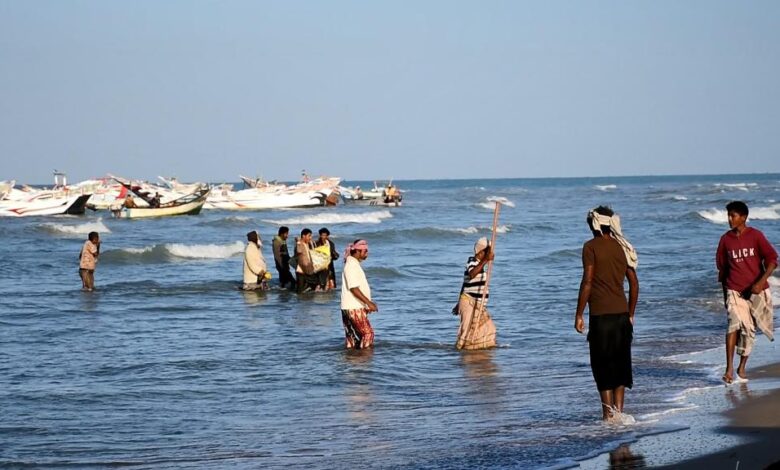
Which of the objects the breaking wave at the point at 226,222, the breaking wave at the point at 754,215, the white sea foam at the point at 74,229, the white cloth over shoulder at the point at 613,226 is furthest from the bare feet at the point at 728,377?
the breaking wave at the point at 226,222

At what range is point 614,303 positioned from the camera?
7848 millimetres

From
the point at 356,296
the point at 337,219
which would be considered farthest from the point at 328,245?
the point at 337,219

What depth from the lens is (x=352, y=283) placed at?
12188 millimetres

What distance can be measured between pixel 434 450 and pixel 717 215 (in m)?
47.2

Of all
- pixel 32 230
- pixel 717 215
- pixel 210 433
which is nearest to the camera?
pixel 210 433

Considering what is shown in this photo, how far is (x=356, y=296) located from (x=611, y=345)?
15.5ft

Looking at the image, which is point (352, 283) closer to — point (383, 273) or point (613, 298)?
point (613, 298)

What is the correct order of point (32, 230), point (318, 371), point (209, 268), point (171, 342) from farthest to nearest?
point (32, 230) → point (209, 268) → point (171, 342) → point (318, 371)

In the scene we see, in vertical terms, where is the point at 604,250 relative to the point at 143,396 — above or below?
above

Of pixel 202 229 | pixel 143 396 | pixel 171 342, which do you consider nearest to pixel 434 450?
pixel 143 396

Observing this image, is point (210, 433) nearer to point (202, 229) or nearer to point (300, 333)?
point (300, 333)

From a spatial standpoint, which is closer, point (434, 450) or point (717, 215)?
point (434, 450)

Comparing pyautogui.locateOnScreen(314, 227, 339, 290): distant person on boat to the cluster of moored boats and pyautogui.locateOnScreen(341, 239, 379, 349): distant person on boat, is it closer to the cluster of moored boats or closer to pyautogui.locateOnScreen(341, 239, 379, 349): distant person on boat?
pyautogui.locateOnScreen(341, 239, 379, 349): distant person on boat

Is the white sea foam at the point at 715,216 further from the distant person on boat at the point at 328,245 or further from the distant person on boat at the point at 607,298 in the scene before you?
the distant person on boat at the point at 607,298
